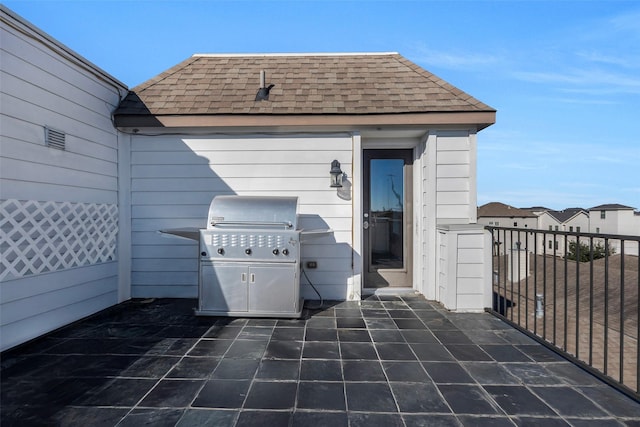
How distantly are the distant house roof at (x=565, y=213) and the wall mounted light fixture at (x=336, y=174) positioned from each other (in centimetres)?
4394

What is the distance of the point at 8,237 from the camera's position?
241 centimetres

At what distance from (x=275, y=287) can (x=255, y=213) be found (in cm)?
84

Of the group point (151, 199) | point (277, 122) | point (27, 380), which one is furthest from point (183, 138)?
point (27, 380)

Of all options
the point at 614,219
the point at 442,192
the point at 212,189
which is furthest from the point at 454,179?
the point at 614,219

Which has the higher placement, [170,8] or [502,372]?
[170,8]

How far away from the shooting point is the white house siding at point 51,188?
242cm

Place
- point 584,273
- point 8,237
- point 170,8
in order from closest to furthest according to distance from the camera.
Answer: point 8,237
point 170,8
point 584,273

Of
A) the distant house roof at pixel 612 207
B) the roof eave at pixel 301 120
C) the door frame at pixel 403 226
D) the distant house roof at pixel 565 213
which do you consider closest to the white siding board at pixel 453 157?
the roof eave at pixel 301 120

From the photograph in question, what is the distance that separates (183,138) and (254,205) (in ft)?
5.11

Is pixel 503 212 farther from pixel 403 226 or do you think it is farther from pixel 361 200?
pixel 361 200

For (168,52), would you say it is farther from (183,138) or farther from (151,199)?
(151,199)

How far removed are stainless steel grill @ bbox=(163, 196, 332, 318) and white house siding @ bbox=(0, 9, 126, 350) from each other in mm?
1056

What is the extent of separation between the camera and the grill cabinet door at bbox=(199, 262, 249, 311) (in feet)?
10.1

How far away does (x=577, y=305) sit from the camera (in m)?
1.80
